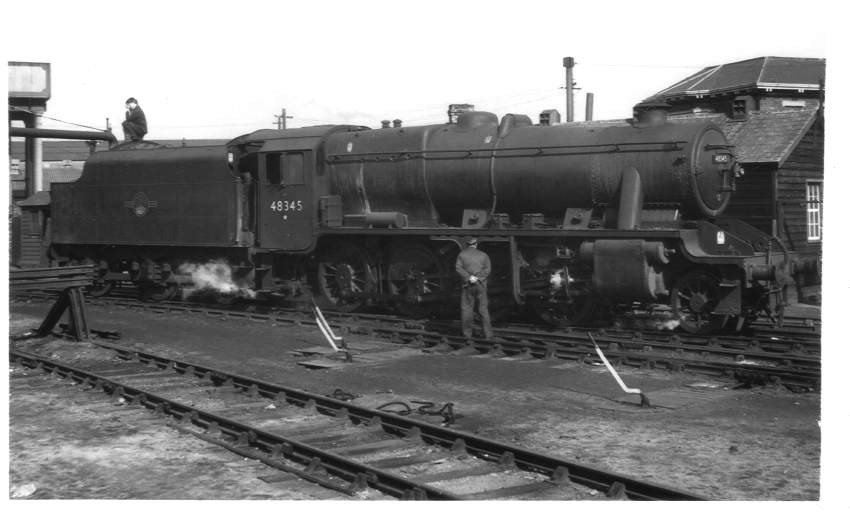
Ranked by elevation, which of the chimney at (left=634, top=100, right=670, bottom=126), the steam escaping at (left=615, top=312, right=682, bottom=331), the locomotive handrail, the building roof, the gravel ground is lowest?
the gravel ground

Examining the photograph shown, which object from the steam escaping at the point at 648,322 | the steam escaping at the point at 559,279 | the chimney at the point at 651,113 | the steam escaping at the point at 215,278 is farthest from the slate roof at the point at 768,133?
the steam escaping at the point at 215,278

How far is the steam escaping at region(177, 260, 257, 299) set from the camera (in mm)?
18641

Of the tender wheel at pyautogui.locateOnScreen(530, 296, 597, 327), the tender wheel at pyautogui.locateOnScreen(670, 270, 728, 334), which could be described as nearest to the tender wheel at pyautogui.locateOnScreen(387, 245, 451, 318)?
the tender wheel at pyautogui.locateOnScreen(530, 296, 597, 327)

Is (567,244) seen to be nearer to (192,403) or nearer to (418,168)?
(418,168)

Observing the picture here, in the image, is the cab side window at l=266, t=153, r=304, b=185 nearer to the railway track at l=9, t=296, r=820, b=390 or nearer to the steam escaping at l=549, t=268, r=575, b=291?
the railway track at l=9, t=296, r=820, b=390

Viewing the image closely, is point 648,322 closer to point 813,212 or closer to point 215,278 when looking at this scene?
point 813,212

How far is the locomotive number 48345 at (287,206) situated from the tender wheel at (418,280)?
1995 millimetres

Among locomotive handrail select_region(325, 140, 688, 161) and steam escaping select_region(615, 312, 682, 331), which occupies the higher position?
locomotive handrail select_region(325, 140, 688, 161)

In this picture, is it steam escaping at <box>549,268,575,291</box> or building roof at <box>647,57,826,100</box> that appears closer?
steam escaping at <box>549,268,575,291</box>

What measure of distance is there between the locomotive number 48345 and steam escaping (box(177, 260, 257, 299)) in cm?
178

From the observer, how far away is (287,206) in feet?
57.3

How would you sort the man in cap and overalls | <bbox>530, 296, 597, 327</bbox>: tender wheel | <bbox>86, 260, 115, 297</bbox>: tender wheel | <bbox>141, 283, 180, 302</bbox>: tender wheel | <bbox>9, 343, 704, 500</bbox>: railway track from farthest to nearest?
<bbox>86, 260, 115, 297</bbox>: tender wheel
<bbox>141, 283, 180, 302</bbox>: tender wheel
<bbox>530, 296, 597, 327</bbox>: tender wheel
the man in cap and overalls
<bbox>9, 343, 704, 500</bbox>: railway track

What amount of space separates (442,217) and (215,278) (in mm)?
5187

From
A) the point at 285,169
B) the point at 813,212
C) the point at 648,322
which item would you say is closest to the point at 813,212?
the point at 813,212
